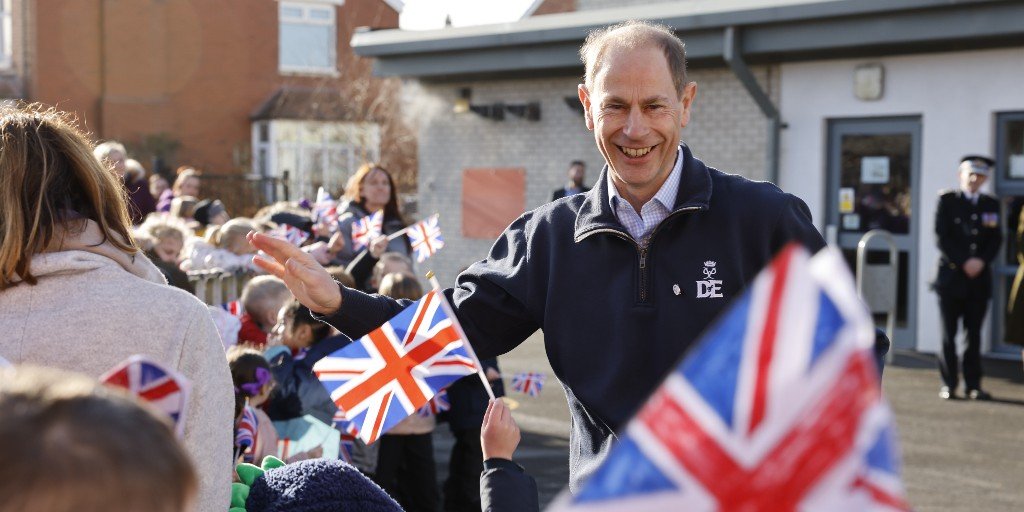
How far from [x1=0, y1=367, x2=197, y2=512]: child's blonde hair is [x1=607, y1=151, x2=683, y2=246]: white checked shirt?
6.38 feet

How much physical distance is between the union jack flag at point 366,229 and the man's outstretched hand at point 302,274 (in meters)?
6.03

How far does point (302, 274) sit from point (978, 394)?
9.15m

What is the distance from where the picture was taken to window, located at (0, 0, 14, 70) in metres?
32.2

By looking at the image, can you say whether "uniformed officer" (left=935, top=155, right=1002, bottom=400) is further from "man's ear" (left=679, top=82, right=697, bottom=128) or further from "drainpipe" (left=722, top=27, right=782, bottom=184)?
"man's ear" (left=679, top=82, right=697, bottom=128)

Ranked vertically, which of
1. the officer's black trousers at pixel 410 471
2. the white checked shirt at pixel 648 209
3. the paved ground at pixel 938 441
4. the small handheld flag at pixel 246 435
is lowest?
the paved ground at pixel 938 441

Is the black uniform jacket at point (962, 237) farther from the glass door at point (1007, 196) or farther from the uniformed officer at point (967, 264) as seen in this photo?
the glass door at point (1007, 196)

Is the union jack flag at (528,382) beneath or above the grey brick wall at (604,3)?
beneath

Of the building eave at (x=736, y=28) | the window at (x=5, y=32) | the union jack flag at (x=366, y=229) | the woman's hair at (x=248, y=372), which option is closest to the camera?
the woman's hair at (x=248, y=372)

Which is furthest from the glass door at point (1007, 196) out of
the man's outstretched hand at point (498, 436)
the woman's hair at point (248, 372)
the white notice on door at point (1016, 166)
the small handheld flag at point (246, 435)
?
the man's outstretched hand at point (498, 436)

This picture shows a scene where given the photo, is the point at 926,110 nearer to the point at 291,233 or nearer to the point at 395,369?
the point at 291,233

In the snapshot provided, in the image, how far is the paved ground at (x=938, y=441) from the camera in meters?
8.01

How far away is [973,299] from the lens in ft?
37.5

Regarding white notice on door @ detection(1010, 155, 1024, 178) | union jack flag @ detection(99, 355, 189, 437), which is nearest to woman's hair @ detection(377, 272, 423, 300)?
union jack flag @ detection(99, 355, 189, 437)

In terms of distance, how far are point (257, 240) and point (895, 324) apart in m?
12.5
